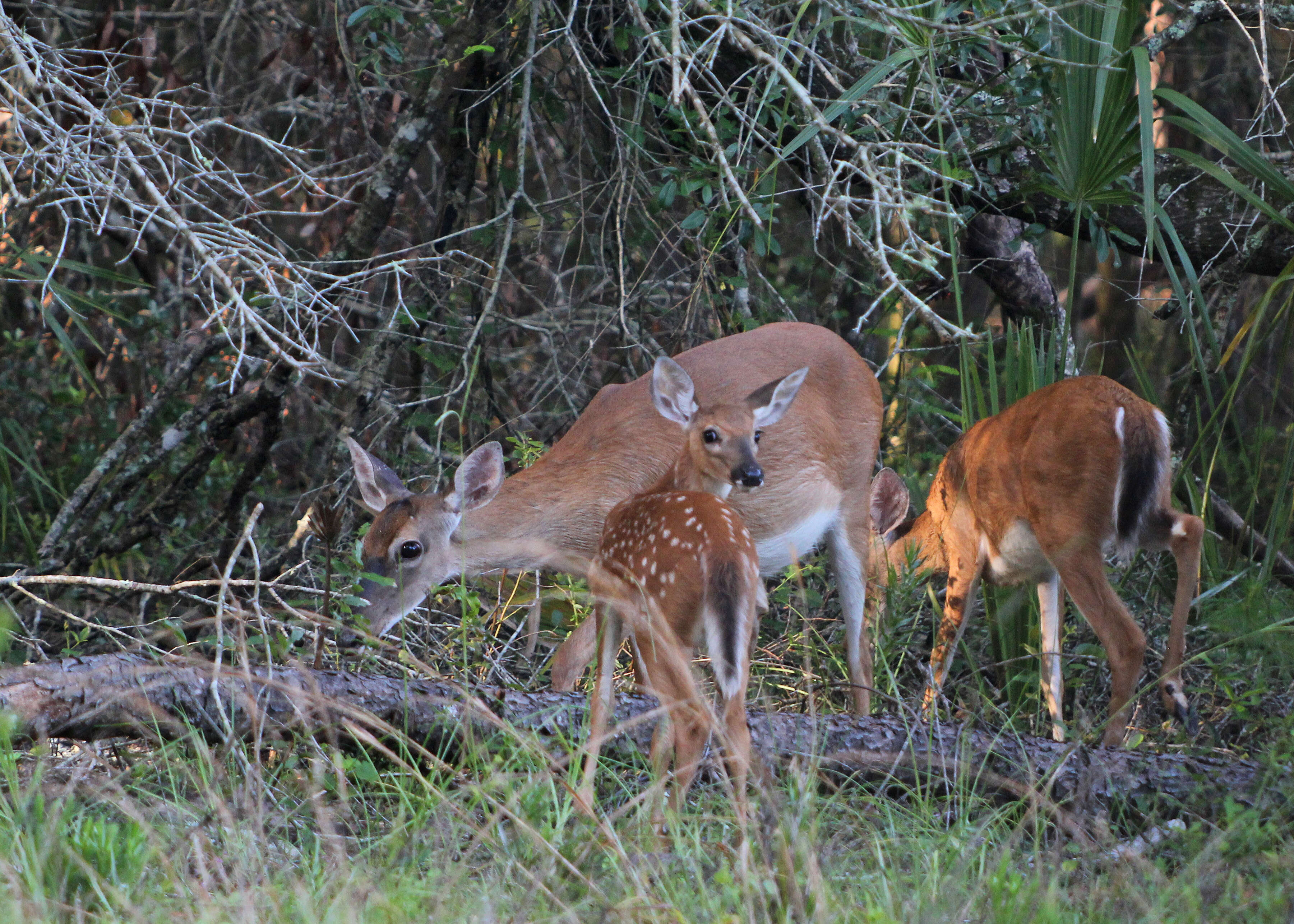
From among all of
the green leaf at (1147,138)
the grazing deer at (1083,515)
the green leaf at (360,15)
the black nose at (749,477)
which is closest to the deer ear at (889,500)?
the grazing deer at (1083,515)

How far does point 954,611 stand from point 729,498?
1.05 meters

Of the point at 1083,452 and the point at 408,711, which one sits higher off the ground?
the point at 408,711

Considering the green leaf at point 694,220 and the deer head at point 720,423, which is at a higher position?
the green leaf at point 694,220

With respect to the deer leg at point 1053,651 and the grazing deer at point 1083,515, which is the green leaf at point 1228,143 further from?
the deer leg at point 1053,651

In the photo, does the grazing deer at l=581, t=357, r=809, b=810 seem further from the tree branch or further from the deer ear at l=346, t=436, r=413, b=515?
the tree branch

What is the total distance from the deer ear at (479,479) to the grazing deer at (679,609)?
92 centimetres

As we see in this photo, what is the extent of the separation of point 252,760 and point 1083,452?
3077 millimetres

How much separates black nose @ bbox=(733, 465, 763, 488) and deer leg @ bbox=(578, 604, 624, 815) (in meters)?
0.77

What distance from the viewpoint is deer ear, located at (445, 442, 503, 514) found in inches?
203

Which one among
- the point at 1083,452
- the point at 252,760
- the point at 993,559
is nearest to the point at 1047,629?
the point at 993,559

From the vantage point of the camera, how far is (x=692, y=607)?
3.72 meters

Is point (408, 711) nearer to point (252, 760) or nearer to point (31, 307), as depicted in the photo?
point (252, 760)

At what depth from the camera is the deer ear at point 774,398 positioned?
16.3 feet

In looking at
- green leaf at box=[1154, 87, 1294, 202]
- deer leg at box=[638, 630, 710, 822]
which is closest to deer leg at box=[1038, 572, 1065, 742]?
deer leg at box=[638, 630, 710, 822]
